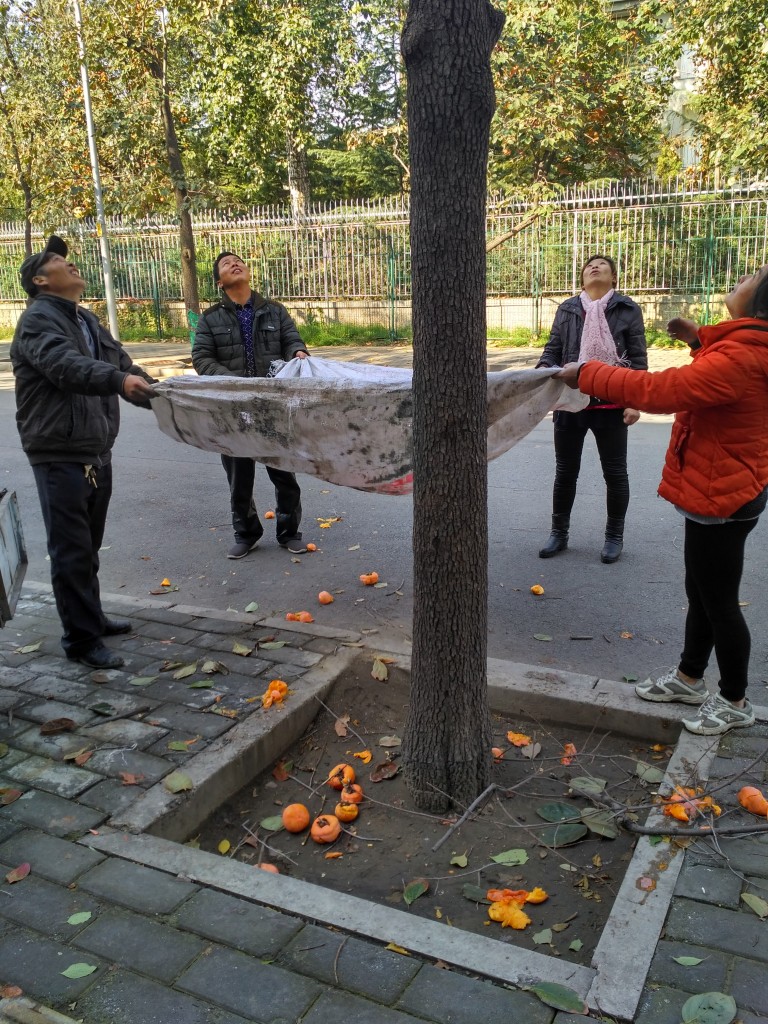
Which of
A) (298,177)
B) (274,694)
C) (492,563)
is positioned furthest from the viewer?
(298,177)

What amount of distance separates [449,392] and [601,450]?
3.26 meters

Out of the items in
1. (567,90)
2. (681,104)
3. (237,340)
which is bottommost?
(237,340)

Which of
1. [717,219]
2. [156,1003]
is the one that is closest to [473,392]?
[156,1003]

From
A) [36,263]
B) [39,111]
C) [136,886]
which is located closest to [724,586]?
[136,886]

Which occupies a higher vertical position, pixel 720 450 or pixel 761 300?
pixel 761 300

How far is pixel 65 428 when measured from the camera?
14.0ft

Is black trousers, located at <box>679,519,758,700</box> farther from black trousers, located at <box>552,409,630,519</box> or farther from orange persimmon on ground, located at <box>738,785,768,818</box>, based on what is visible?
black trousers, located at <box>552,409,630,519</box>

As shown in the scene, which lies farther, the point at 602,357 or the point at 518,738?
the point at 602,357

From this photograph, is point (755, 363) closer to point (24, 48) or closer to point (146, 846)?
point (146, 846)

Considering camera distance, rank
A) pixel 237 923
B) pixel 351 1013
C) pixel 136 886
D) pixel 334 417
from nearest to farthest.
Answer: pixel 351 1013 < pixel 237 923 < pixel 136 886 < pixel 334 417

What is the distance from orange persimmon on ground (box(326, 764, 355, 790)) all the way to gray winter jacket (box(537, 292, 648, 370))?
3.30 meters

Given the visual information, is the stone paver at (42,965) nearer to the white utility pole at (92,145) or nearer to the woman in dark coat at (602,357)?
the woman in dark coat at (602,357)

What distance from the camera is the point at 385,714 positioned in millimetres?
4043

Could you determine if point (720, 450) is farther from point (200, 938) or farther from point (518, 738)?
point (200, 938)
